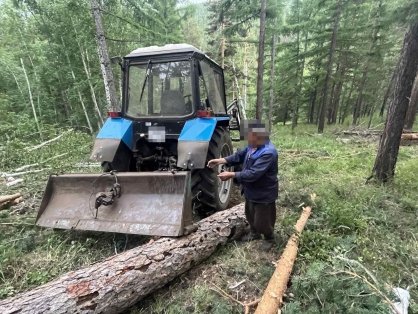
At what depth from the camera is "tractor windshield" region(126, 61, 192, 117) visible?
4.02 m

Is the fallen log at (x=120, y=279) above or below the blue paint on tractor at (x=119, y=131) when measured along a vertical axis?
below

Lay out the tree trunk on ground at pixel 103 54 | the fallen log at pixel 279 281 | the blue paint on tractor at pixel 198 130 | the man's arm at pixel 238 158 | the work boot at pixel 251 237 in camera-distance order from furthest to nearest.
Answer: the tree trunk on ground at pixel 103 54, the blue paint on tractor at pixel 198 130, the work boot at pixel 251 237, the man's arm at pixel 238 158, the fallen log at pixel 279 281

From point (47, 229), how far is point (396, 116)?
5372 millimetres

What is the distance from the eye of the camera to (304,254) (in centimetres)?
304

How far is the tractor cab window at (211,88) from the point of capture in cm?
412

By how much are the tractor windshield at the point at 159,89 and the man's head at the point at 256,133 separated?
1.21 m

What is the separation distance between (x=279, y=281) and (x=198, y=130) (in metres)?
1.96

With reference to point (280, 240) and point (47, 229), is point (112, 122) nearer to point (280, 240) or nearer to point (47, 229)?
point (47, 229)

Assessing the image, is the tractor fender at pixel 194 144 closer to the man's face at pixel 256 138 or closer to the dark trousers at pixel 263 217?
the man's face at pixel 256 138

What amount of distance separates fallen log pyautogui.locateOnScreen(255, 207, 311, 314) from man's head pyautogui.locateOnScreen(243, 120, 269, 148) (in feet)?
3.54

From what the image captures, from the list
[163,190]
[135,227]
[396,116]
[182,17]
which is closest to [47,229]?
[135,227]

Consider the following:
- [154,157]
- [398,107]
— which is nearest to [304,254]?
[154,157]

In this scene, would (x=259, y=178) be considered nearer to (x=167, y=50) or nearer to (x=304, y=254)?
(x=304, y=254)

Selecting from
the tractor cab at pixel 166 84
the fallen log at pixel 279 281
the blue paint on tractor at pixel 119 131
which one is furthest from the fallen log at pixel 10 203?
the fallen log at pixel 279 281
